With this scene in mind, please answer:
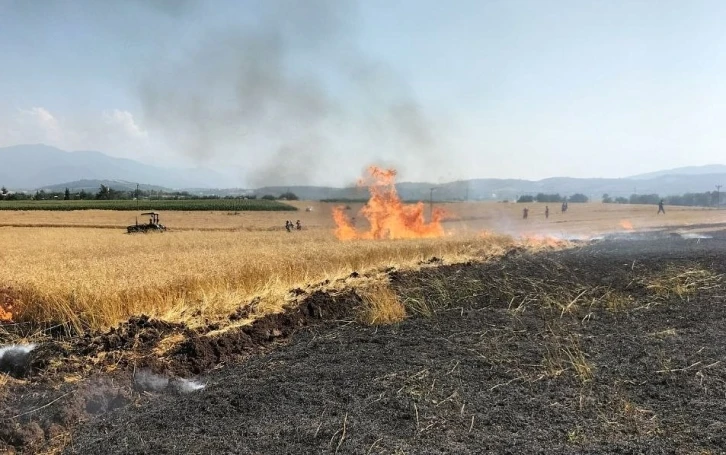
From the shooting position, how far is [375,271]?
15.3 metres

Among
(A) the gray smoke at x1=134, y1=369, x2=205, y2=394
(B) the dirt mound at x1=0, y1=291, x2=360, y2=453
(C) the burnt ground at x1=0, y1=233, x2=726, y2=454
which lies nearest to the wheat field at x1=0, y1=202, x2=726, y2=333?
(B) the dirt mound at x1=0, y1=291, x2=360, y2=453

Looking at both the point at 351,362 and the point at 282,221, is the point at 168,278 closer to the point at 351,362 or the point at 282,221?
the point at 351,362

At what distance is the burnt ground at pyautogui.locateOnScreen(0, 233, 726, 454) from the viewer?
4816 millimetres

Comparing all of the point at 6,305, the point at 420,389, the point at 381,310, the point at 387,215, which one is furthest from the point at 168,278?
the point at 387,215

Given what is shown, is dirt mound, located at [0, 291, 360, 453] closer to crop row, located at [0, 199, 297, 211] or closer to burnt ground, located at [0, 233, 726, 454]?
burnt ground, located at [0, 233, 726, 454]

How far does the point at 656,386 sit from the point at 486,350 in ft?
7.16

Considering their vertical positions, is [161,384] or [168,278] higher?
[168,278]

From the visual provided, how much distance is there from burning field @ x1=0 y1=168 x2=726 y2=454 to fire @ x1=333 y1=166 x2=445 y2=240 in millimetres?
16325

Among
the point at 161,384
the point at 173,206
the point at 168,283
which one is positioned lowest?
the point at 161,384

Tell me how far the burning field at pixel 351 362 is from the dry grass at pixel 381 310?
0.05 meters

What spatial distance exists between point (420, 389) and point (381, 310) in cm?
384

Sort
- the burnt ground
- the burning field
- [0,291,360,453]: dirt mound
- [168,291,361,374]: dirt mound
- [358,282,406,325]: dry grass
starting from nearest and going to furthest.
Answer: the burnt ground, the burning field, [0,291,360,453]: dirt mound, [168,291,361,374]: dirt mound, [358,282,406,325]: dry grass

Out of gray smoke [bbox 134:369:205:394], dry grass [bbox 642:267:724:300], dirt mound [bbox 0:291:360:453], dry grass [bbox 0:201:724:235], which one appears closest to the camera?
dirt mound [bbox 0:291:360:453]

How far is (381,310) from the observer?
980 cm
